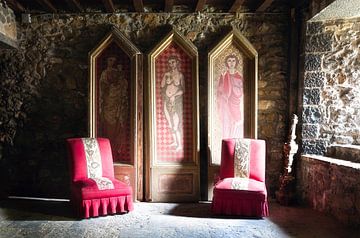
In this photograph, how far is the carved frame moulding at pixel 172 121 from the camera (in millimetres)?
4387

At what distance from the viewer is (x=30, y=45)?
4.51 m

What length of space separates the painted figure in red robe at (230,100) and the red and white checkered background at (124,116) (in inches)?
51.4

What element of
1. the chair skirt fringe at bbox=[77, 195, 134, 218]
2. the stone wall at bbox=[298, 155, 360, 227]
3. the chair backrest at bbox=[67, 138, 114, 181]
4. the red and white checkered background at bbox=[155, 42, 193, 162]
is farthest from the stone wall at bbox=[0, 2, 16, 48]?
the stone wall at bbox=[298, 155, 360, 227]

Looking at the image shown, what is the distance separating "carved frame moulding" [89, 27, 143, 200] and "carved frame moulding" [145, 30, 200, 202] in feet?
0.50

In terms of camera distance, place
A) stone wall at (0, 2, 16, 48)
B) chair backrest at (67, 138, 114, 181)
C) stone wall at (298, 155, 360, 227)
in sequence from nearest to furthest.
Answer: stone wall at (298, 155, 360, 227)
chair backrest at (67, 138, 114, 181)
stone wall at (0, 2, 16, 48)

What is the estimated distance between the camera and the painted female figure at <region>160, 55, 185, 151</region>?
4.46m

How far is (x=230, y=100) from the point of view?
4465 millimetres

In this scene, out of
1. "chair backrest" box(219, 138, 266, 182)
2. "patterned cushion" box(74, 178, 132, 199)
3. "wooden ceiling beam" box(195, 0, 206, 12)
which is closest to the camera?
"patterned cushion" box(74, 178, 132, 199)

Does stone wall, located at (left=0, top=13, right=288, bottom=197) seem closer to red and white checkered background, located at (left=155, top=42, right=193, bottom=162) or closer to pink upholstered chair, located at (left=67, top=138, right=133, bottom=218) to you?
red and white checkered background, located at (left=155, top=42, right=193, bottom=162)

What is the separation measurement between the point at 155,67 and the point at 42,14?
178 cm

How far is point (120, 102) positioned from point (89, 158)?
954 millimetres

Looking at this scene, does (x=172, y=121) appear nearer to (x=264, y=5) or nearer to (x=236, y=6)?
(x=236, y=6)

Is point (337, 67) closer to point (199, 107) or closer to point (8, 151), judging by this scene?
point (199, 107)

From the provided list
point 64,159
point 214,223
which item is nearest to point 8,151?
point 64,159
